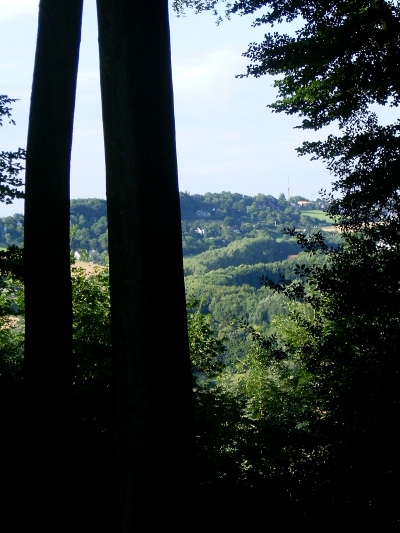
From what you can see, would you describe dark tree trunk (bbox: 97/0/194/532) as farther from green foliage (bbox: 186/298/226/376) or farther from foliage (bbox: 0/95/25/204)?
green foliage (bbox: 186/298/226/376)

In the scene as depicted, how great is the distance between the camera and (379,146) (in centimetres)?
586

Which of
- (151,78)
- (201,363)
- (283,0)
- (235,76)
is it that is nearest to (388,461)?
(151,78)

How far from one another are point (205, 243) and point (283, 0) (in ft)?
417

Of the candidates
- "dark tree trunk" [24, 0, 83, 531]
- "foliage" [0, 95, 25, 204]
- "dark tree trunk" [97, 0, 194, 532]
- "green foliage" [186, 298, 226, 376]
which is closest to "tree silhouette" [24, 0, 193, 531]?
"dark tree trunk" [97, 0, 194, 532]

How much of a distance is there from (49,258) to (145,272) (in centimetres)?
168

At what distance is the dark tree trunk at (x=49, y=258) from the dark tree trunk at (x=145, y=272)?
53.4 inches

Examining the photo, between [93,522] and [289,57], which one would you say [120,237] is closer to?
[93,522]

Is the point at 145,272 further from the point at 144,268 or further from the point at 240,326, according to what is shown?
the point at 240,326

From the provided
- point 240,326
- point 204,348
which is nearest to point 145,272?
point 240,326

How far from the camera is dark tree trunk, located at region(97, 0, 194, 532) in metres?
2.25

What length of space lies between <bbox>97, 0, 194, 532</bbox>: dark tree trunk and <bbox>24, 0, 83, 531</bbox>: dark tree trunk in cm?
136

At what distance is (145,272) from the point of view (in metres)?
2.31

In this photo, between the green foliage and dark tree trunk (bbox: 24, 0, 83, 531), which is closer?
dark tree trunk (bbox: 24, 0, 83, 531)

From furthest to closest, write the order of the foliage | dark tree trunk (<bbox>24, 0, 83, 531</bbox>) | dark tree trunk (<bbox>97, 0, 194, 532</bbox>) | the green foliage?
the green foliage → the foliage → dark tree trunk (<bbox>24, 0, 83, 531</bbox>) → dark tree trunk (<bbox>97, 0, 194, 532</bbox>)
